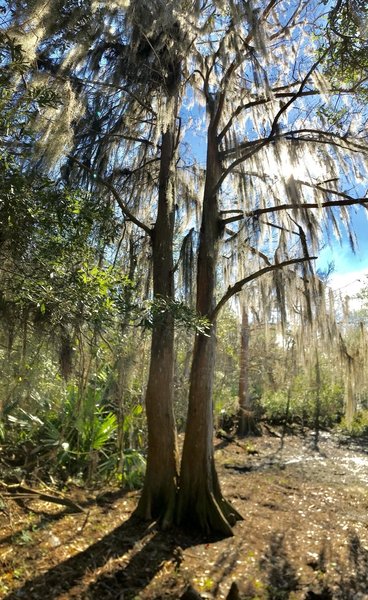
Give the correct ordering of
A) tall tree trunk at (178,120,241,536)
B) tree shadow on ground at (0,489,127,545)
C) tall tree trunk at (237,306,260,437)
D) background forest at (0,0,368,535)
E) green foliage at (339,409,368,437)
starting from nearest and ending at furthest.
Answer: background forest at (0,0,368,535) → tree shadow on ground at (0,489,127,545) → tall tree trunk at (178,120,241,536) → tall tree trunk at (237,306,260,437) → green foliage at (339,409,368,437)

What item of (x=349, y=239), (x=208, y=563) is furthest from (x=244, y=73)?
(x=208, y=563)

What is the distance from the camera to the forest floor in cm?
436

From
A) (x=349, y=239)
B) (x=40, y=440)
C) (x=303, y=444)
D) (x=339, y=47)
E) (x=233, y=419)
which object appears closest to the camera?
(x=339, y=47)

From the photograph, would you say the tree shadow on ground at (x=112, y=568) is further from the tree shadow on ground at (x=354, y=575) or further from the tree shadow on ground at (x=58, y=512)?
the tree shadow on ground at (x=354, y=575)

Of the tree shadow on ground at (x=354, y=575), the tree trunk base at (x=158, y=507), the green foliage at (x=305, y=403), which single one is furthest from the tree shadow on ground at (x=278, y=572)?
the green foliage at (x=305, y=403)

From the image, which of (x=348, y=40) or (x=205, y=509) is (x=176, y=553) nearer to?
(x=205, y=509)

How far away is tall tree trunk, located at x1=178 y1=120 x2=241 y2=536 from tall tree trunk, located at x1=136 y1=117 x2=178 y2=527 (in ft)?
0.61

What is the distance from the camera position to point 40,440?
6.74m

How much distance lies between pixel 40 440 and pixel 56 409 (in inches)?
26.5

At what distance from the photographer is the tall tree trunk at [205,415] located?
A: 591cm

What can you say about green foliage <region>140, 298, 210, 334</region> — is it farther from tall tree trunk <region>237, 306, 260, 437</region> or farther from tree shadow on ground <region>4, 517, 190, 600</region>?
tall tree trunk <region>237, 306, 260, 437</region>

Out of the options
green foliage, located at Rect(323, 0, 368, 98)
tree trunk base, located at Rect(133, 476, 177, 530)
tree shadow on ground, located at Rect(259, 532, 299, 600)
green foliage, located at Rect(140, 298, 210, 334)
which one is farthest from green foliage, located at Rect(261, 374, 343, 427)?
green foliage, located at Rect(323, 0, 368, 98)

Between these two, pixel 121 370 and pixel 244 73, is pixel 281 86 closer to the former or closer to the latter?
pixel 244 73

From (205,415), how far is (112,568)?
2263mm
